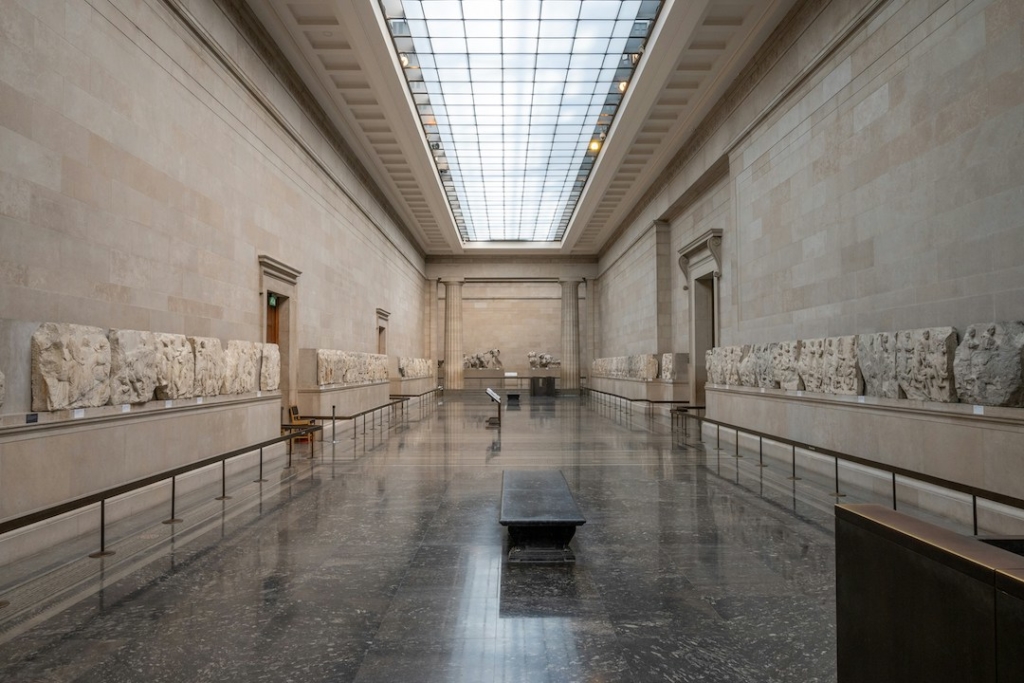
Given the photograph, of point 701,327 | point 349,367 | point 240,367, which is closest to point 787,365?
point 701,327

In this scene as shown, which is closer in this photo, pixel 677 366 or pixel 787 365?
pixel 787 365

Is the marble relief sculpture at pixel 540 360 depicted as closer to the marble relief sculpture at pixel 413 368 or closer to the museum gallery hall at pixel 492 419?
the marble relief sculpture at pixel 413 368

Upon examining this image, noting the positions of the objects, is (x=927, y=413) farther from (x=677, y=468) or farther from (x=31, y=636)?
(x=31, y=636)

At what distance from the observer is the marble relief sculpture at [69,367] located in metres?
5.69

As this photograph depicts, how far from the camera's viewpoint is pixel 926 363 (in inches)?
284

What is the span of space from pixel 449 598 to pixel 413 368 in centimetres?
2463

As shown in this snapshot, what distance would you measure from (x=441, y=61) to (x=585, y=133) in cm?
605

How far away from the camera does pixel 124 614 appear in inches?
167

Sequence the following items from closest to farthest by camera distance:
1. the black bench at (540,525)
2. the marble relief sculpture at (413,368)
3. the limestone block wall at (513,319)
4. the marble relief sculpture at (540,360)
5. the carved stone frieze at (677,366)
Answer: the black bench at (540,525)
the carved stone frieze at (677,366)
the marble relief sculpture at (413,368)
the marble relief sculpture at (540,360)
the limestone block wall at (513,319)

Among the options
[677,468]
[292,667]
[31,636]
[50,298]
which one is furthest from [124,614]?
[677,468]

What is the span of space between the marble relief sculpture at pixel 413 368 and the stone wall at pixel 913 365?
58.0 ft

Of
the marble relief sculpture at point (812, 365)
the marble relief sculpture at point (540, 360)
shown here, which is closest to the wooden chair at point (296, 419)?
the marble relief sculpture at point (812, 365)

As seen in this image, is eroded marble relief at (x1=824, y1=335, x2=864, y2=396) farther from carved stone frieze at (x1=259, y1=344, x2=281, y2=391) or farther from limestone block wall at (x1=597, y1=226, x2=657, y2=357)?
limestone block wall at (x1=597, y1=226, x2=657, y2=357)

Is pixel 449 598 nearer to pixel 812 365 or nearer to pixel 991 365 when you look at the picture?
pixel 991 365
